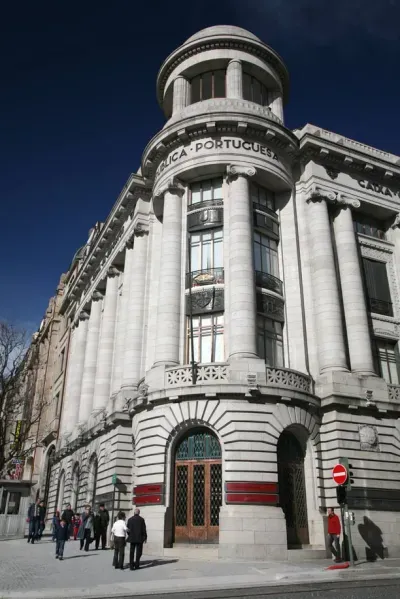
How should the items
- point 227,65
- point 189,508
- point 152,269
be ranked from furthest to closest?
point 227,65, point 152,269, point 189,508

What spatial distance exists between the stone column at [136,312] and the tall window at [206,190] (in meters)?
4.61

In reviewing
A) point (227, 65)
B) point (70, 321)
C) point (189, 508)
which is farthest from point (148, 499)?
point (70, 321)

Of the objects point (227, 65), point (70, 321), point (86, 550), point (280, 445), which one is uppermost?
point (227, 65)

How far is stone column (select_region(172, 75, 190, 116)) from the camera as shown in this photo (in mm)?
33656

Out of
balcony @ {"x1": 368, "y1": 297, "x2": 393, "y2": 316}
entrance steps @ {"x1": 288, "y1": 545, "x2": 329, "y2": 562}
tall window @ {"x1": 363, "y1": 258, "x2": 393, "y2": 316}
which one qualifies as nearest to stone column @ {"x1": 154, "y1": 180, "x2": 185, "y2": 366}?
entrance steps @ {"x1": 288, "y1": 545, "x2": 329, "y2": 562}

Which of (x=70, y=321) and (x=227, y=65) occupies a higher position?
(x=227, y=65)

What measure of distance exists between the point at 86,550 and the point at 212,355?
34.3ft

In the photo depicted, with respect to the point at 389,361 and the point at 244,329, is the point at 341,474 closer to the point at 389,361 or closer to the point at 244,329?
the point at 244,329

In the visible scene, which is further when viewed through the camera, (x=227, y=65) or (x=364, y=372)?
(x=227, y=65)

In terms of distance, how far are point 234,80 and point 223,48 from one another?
3058mm

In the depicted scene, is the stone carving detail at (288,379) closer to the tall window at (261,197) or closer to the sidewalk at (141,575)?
the sidewalk at (141,575)

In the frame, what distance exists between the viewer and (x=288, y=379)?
24297 mm

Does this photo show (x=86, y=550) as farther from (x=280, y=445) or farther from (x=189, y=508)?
(x=280, y=445)

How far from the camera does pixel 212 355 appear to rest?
1025 inches
